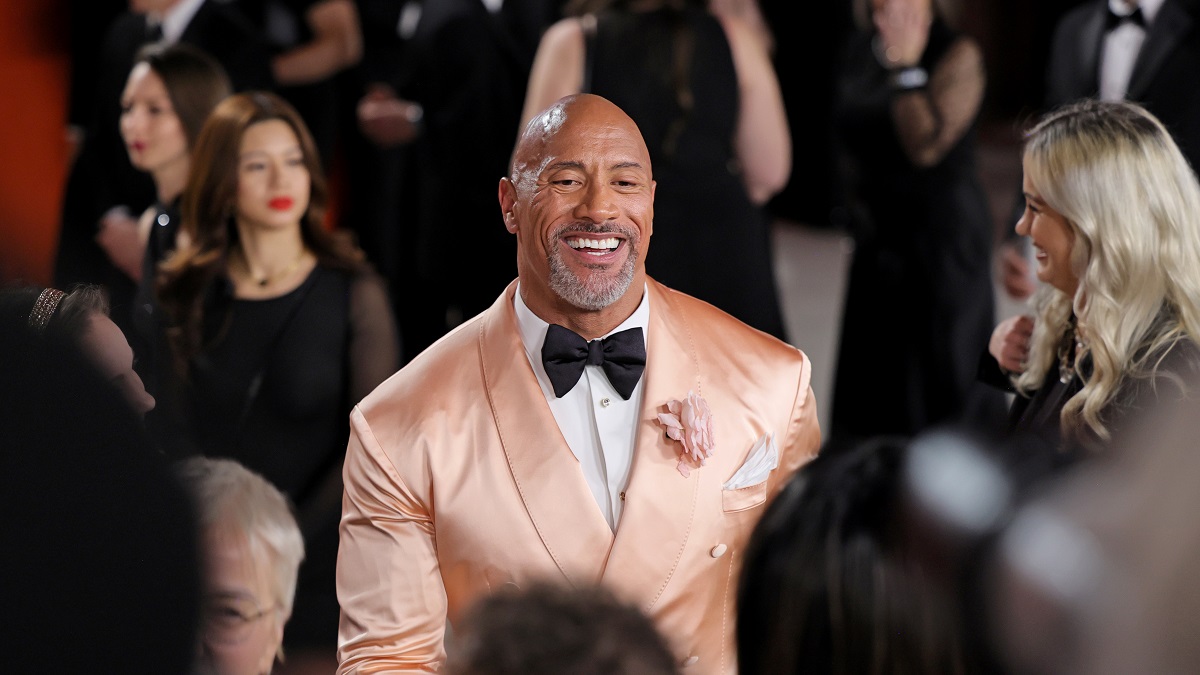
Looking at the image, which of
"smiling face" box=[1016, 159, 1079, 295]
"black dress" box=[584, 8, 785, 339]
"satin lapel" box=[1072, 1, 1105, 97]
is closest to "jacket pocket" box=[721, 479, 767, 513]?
"smiling face" box=[1016, 159, 1079, 295]

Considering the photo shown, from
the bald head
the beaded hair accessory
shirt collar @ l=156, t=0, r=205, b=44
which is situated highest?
shirt collar @ l=156, t=0, r=205, b=44

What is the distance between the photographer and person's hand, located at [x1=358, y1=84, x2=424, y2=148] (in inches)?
233

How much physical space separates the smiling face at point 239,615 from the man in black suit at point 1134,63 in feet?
8.15

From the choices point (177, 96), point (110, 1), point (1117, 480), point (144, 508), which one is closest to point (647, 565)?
point (144, 508)

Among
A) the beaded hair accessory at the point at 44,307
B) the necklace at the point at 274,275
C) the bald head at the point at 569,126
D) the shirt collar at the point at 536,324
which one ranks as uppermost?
the bald head at the point at 569,126

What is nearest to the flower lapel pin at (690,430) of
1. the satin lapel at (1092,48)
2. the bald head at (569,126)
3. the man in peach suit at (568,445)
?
the man in peach suit at (568,445)

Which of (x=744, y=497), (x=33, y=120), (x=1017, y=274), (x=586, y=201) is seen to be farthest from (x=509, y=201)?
(x=33, y=120)

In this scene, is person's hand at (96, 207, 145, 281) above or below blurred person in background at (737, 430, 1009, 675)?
below

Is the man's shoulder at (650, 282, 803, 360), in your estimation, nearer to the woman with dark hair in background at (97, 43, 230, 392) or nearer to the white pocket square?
the white pocket square

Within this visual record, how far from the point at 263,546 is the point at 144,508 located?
3.75 ft

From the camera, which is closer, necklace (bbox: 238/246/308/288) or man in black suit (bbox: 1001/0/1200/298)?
necklace (bbox: 238/246/308/288)

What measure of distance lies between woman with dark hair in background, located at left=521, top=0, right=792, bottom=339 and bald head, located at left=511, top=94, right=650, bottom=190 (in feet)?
5.12

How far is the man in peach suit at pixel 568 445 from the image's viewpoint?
2.34 m

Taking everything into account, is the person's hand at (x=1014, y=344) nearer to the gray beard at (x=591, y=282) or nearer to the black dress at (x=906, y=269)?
the gray beard at (x=591, y=282)
